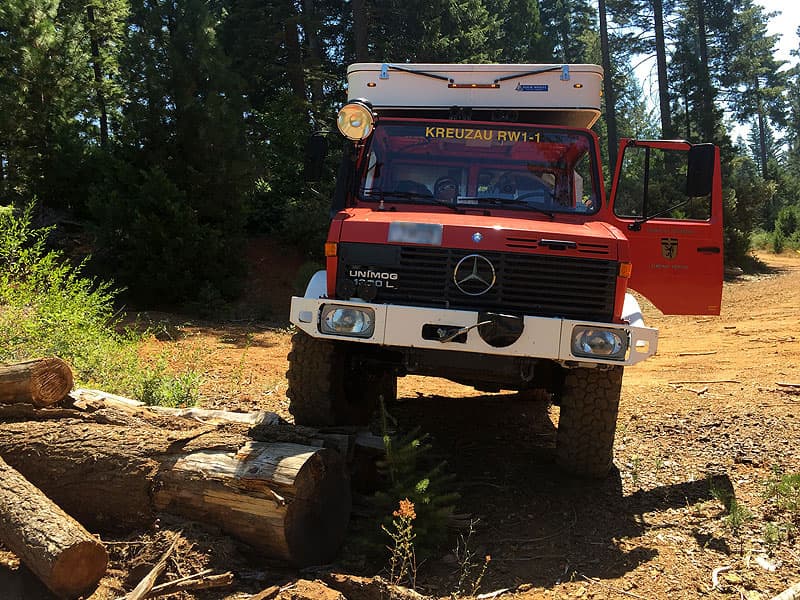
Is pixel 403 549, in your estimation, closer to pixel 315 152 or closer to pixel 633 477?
pixel 633 477

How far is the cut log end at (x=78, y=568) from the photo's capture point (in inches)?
129

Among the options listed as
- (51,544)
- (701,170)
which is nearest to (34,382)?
(51,544)

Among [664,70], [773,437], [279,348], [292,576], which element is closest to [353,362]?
[292,576]

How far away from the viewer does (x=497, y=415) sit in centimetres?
702

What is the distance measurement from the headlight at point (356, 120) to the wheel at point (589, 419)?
2.27 m

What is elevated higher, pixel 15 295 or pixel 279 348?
pixel 15 295

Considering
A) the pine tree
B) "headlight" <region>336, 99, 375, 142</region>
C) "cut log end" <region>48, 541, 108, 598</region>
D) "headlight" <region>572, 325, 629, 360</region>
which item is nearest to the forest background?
"headlight" <region>336, 99, 375, 142</region>

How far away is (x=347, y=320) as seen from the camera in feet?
14.8

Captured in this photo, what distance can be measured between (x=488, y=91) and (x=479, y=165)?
81cm

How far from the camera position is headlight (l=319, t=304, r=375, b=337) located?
4473mm

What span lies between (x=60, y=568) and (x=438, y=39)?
1779 cm

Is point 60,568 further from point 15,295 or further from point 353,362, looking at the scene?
point 15,295

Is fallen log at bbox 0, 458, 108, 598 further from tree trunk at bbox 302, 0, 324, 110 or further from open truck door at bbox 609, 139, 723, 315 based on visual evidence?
tree trunk at bbox 302, 0, 324, 110

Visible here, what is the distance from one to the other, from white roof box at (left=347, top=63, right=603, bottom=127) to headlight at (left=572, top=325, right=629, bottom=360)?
223 centimetres
